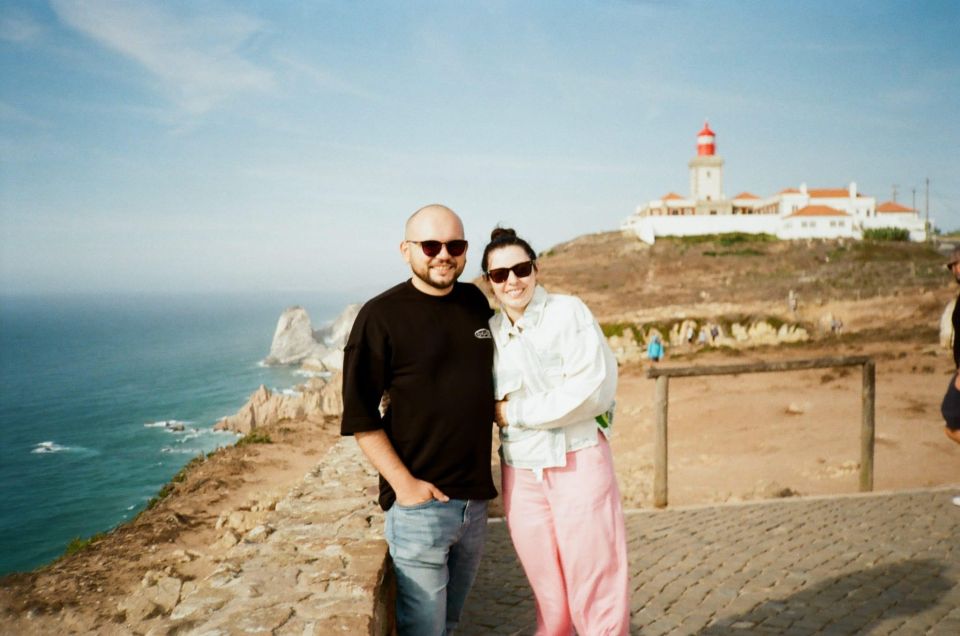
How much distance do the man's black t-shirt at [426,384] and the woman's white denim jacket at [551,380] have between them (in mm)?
108

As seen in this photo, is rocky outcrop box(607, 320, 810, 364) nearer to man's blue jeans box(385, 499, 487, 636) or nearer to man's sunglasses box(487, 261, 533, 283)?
man's sunglasses box(487, 261, 533, 283)

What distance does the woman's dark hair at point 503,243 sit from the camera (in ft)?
8.87

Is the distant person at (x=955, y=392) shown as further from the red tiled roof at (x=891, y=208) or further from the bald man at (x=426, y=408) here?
the red tiled roof at (x=891, y=208)

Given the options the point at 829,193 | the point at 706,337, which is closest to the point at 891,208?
the point at 829,193

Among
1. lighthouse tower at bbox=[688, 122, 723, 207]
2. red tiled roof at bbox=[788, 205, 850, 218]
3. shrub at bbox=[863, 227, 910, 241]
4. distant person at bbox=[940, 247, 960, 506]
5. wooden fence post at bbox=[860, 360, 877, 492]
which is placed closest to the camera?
distant person at bbox=[940, 247, 960, 506]

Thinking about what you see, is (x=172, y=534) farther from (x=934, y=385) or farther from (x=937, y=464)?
(x=934, y=385)

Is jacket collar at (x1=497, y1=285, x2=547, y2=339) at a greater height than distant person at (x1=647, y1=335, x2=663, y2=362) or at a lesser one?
greater

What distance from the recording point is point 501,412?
2.60 meters

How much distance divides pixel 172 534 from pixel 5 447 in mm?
39572

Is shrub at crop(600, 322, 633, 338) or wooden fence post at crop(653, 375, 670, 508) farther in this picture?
shrub at crop(600, 322, 633, 338)

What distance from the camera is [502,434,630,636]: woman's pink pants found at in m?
2.55

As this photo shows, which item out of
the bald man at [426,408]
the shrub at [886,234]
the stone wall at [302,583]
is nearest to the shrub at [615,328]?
the stone wall at [302,583]

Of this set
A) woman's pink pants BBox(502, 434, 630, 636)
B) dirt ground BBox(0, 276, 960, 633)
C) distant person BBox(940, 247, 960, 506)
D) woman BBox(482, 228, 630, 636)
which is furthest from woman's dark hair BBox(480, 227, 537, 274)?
dirt ground BBox(0, 276, 960, 633)

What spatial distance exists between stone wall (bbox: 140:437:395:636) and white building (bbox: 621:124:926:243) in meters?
62.6
